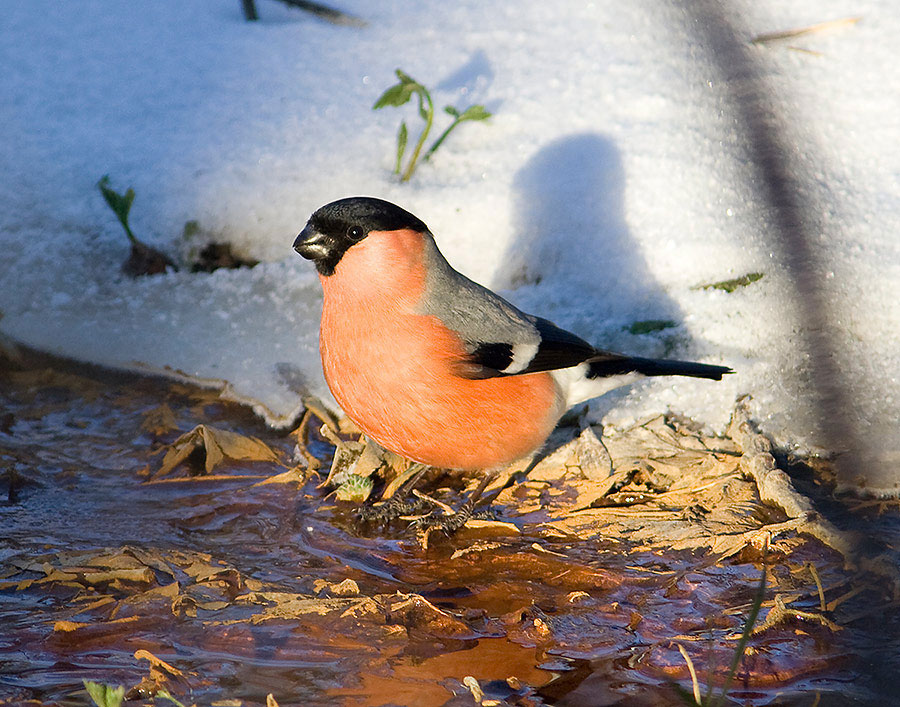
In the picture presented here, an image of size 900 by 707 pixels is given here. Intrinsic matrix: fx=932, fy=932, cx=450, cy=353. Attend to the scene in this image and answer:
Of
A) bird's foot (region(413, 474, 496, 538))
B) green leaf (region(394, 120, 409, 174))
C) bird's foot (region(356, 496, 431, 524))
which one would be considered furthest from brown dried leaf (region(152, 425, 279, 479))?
green leaf (region(394, 120, 409, 174))

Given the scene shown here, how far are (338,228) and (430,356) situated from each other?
0.61 meters

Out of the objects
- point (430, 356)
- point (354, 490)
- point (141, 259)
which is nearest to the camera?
point (430, 356)

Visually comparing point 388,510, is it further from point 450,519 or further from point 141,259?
point 141,259

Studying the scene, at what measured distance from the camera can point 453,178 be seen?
482 cm

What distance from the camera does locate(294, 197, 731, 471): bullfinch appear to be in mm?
3406

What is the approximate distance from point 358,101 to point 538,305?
168 centimetres

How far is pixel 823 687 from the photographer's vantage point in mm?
2426

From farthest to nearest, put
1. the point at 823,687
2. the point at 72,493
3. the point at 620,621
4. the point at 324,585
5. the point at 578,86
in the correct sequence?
the point at 578,86 < the point at 72,493 < the point at 324,585 < the point at 620,621 < the point at 823,687

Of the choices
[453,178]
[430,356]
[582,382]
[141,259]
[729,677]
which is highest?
[453,178]

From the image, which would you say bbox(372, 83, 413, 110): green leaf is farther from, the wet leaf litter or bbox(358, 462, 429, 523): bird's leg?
bbox(358, 462, 429, 523): bird's leg

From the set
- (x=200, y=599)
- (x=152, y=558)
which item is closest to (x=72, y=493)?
(x=152, y=558)

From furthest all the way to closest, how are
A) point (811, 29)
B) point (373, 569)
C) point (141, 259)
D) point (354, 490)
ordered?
point (811, 29)
point (141, 259)
point (354, 490)
point (373, 569)

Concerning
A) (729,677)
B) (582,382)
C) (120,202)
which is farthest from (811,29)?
(729,677)

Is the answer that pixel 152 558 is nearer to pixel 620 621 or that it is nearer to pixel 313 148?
pixel 620 621
